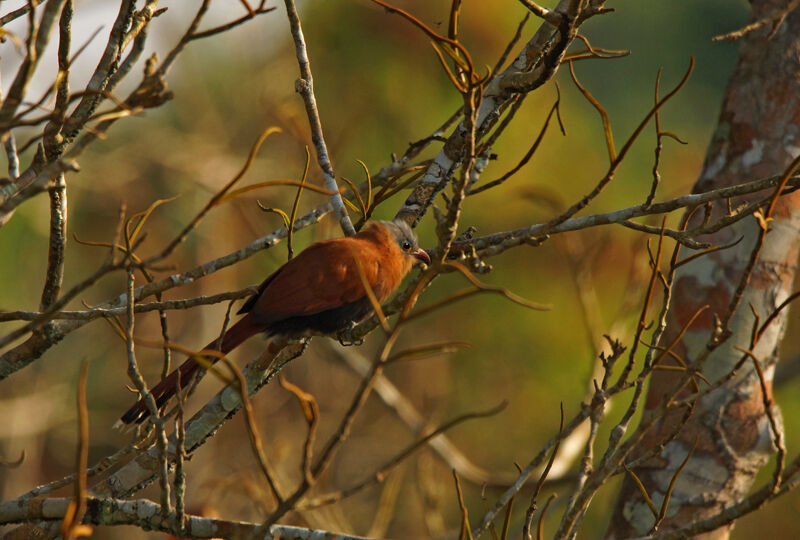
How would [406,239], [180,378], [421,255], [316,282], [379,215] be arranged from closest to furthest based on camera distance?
[180,378]
[316,282]
[406,239]
[421,255]
[379,215]

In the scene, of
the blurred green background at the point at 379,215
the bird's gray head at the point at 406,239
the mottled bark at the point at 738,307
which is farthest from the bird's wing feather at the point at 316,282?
the blurred green background at the point at 379,215

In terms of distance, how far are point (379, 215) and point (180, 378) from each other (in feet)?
16.4

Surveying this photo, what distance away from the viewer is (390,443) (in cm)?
1041

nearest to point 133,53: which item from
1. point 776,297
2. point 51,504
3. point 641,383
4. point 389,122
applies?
point 51,504

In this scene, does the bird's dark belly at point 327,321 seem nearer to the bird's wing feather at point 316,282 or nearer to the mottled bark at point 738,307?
the bird's wing feather at point 316,282

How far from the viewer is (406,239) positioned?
4.05m

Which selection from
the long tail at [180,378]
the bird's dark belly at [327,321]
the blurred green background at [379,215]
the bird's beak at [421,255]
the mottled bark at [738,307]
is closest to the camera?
the long tail at [180,378]

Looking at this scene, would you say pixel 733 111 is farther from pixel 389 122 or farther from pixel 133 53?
pixel 389 122

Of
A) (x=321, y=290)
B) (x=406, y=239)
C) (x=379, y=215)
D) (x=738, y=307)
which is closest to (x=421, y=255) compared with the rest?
(x=406, y=239)

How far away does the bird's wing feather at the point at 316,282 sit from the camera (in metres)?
3.72

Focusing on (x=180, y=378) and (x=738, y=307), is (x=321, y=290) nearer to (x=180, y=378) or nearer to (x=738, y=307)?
(x=180, y=378)

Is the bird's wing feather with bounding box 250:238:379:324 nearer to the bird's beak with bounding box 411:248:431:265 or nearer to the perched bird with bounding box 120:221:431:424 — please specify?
the perched bird with bounding box 120:221:431:424

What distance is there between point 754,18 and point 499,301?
510 cm

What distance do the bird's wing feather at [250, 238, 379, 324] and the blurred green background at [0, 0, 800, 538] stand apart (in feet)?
11.6
